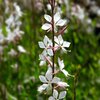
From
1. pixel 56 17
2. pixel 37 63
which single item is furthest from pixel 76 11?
pixel 56 17

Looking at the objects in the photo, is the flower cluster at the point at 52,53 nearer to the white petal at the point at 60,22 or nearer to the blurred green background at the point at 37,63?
the white petal at the point at 60,22

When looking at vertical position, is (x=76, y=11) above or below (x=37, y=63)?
above

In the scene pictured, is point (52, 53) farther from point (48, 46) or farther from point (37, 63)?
point (37, 63)

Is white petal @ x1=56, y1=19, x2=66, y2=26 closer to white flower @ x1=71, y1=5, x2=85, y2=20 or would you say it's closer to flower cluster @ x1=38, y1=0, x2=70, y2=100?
flower cluster @ x1=38, y1=0, x2=70, y2=100

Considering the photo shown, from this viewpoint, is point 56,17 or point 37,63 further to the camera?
point 37,63

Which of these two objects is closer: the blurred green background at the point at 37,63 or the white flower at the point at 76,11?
the blurred green background at the point at 37,63

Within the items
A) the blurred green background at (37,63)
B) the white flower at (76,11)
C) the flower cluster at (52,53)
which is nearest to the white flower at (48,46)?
the flower cluster at (52,53)

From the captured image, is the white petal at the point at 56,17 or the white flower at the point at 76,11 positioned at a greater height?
the white petal at the point at 56,17

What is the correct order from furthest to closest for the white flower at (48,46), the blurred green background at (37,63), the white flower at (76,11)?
the white flower at (76,11)
the blurred green background at (37,63)
the white flower at (48,46)

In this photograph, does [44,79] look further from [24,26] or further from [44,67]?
[24,26]

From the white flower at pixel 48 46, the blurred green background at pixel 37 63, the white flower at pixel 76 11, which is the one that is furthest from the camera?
the white flower at pixel 76 11

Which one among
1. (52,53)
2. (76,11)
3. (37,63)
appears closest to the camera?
(52,53)

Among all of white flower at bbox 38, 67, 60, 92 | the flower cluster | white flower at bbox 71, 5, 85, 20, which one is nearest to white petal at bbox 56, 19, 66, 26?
the flower cluster
